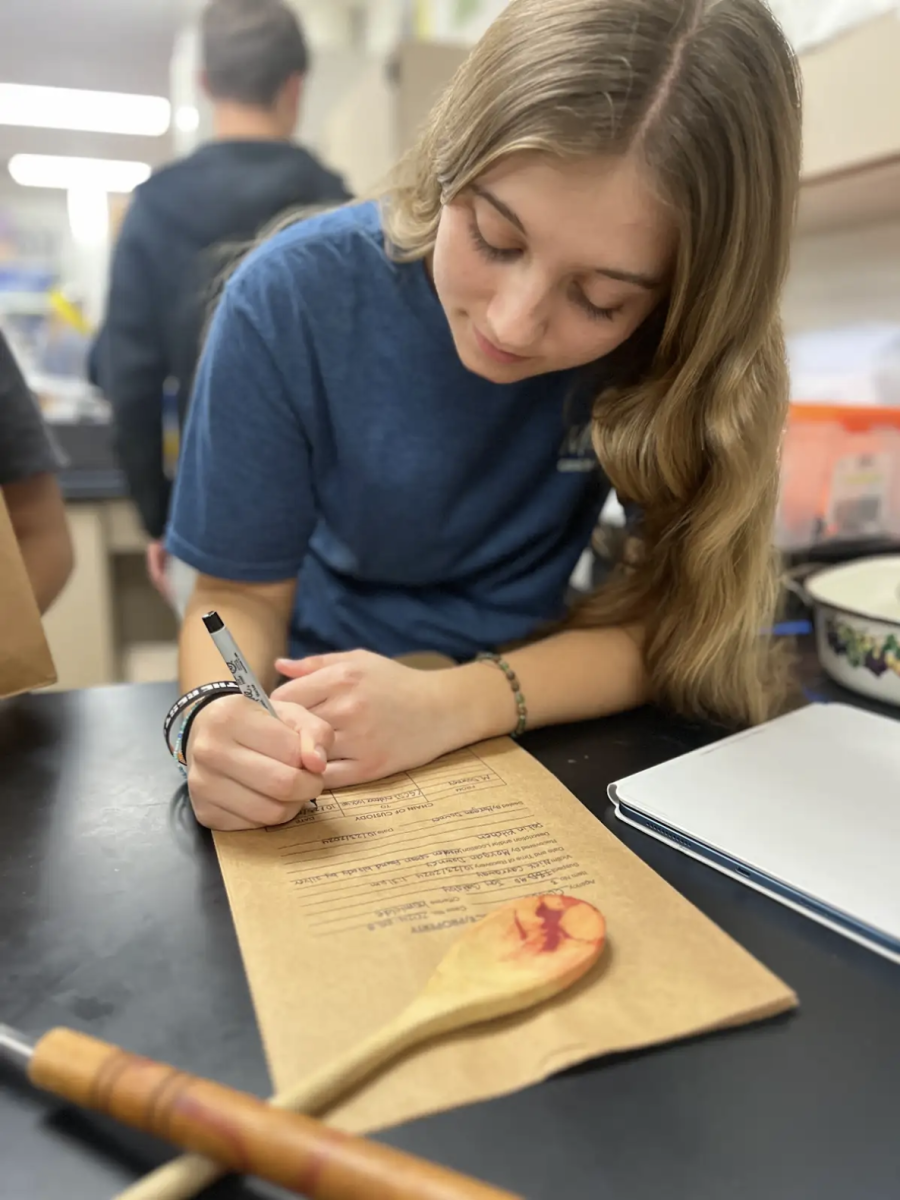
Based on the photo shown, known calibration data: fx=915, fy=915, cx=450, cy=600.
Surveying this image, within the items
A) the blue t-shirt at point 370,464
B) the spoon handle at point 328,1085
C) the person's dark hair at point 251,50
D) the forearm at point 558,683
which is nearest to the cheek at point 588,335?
the blue t-shirt at point 370,464

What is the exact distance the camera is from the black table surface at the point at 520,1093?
1.08 feet

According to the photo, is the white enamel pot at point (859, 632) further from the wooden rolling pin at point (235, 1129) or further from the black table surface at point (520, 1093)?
the wooden rolling pin at point (235, 1129)

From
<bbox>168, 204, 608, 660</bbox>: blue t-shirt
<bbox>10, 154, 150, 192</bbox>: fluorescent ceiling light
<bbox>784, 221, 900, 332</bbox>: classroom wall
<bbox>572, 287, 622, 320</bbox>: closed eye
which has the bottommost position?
<bbox>168, 204, 608, 660</bbox>: blue t-shirt

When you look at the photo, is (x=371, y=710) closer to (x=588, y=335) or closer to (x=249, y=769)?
(x=249, y=769)

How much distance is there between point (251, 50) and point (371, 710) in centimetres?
136

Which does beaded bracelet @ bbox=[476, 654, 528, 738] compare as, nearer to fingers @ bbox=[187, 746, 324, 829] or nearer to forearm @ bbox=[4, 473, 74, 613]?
fingers @ bbox=[187, 746, 324, 829]

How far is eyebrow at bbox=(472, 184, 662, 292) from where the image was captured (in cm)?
57

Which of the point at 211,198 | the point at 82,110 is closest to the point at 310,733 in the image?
the point at 211,198

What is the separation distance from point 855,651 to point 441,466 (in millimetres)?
392

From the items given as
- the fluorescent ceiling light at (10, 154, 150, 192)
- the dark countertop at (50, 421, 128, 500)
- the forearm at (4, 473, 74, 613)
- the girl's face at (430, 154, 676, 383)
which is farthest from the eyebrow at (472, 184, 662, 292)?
the fluorescent ceiling light at (10, 154, 150, 192)

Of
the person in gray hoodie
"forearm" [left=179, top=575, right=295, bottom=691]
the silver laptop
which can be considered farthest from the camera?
the person in gray hoodie

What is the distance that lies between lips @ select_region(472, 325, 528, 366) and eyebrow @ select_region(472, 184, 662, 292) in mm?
90

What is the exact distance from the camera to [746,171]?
58 centimetres

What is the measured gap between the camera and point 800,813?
559mm
